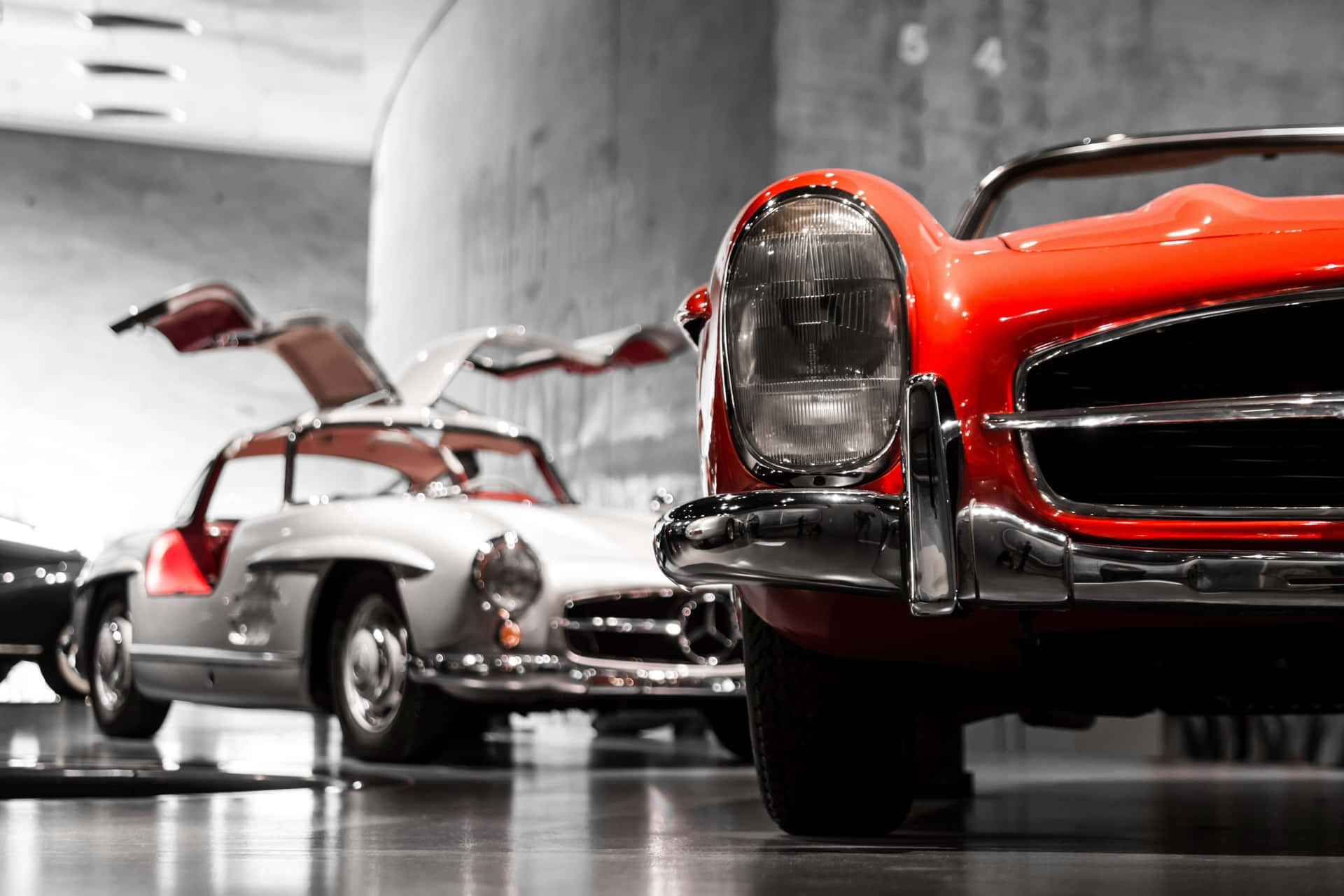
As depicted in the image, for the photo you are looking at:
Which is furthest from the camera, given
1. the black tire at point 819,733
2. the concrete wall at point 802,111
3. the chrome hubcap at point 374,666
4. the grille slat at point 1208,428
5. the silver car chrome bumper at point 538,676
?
the concrete wall at point 802,111

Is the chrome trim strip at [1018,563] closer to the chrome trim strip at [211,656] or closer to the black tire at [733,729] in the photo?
the black tire at [733,729]

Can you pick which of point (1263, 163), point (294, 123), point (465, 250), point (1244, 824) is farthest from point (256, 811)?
point (294, 123)

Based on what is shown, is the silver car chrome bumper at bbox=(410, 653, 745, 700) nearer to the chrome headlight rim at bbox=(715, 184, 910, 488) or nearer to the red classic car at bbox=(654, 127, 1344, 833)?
the red classic car at bbox=(654, 127, 1344, 833)

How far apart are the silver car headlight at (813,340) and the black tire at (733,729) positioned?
2.70 m

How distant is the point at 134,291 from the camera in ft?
56.2

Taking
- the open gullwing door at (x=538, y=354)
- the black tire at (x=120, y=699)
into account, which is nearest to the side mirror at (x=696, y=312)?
the open gullwing door at (x=538, y=354)

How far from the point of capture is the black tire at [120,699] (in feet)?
19.5

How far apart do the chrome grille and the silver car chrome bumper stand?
7cm

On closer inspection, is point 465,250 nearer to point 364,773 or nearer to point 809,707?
point 364,773

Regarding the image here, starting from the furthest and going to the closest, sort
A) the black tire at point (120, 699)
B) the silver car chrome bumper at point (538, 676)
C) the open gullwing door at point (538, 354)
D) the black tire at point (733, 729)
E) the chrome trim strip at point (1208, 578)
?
the black tire at point (120, 699), the open gullwing door at point (538, 354), the black tire at point (733, 729), the silver car chrome bumper at point (538, 676), the chrome trim strip at point (1208, 578)

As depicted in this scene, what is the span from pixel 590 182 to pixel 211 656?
182 inches

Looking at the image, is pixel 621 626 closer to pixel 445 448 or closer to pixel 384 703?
pixel 384 703

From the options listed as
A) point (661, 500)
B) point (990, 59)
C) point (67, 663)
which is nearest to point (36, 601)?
point (67, 663)

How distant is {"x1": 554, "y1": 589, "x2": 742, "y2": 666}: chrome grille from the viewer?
4426 millimetres
